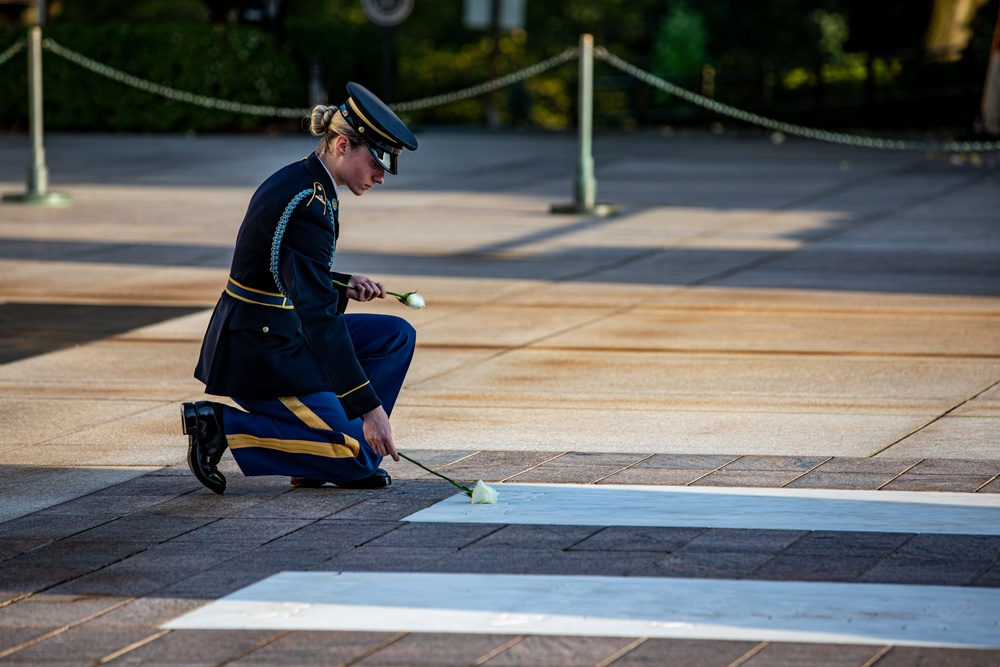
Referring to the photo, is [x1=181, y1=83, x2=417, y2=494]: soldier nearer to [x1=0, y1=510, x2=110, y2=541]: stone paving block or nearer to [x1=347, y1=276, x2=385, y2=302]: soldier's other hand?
[x1=347, y1=276, x2=385, y2=302]: soldier's other hand

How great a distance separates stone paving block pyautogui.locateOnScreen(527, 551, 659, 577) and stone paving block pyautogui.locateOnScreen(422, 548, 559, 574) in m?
0.04

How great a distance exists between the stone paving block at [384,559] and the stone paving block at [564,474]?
3.38ft

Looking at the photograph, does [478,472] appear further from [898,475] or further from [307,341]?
[898,475]

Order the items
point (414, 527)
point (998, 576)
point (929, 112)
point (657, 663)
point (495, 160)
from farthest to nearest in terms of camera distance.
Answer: point (929, 112) → point (495, 160) → point (414, 527) → point (998, 576) → point (657, 663)

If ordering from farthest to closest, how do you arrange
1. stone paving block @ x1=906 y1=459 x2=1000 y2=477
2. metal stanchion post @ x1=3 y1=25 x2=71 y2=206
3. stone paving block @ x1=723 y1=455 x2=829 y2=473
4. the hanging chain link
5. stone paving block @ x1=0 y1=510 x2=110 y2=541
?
the hanging chain link → metal stanchion post @ x1=3 y1=25 x2=71 y2=206 → stone paving block @ x1=723 y1=455 x2=829 y2=473 → stone paving block @ x1=906 y1=459 x2=1000 y2=477 → stone paving block @ x1=0 y1=510 x2=110 y2=541

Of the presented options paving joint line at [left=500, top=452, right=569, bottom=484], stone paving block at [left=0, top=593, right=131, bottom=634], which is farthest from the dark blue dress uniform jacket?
stone paving block at [left=0, top=593, right=131, bottom=634]

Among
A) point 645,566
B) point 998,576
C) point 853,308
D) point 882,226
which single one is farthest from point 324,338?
point 882,226

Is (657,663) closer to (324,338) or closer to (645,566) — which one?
(645,566)

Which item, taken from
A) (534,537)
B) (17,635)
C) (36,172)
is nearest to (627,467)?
(534,537)

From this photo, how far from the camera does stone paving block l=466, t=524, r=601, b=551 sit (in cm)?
538

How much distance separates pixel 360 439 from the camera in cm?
616

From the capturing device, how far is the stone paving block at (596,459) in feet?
21.8

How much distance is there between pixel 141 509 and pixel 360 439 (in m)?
0.84

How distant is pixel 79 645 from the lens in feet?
14.7
